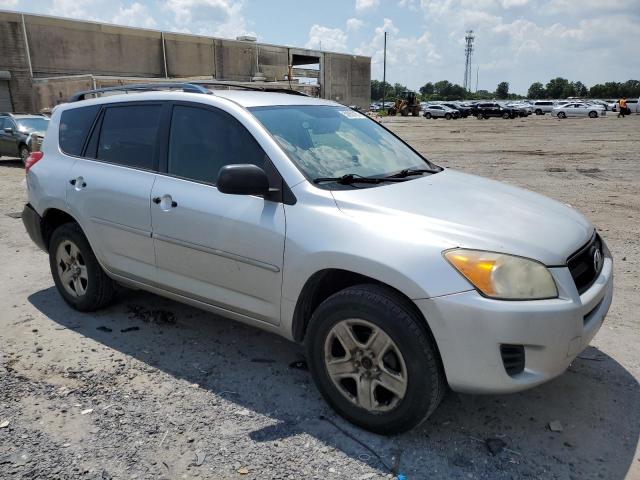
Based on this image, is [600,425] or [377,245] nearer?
[377,245]

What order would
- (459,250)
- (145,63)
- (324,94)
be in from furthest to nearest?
(324,94) → (145,63) → (459,250)

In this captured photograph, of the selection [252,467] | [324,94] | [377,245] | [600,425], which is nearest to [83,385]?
[252,467]

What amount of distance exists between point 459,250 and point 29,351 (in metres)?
3.20

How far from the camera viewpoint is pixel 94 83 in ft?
96.3

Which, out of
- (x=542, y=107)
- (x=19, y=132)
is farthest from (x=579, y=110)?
(x=19, y=132)

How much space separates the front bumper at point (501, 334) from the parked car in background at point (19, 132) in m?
15.0

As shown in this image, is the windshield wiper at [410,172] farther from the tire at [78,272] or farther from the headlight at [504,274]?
the tire at [78,272]

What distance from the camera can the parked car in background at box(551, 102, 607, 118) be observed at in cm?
4591

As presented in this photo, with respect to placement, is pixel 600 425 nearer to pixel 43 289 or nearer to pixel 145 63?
pixel 43 289

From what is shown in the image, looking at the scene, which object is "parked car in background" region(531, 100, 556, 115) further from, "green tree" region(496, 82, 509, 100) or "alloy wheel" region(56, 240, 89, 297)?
"green tree" region(496, 82, 509, 100)

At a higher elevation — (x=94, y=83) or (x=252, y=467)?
(x=94, y=83)

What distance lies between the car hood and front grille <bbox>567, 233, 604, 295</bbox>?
0.15 ft

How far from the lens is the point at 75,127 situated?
451cm

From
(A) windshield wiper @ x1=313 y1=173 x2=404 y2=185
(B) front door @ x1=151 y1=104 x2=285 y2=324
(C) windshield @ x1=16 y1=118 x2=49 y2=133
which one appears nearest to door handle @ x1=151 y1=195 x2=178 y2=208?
(B) front door @ x1=151 y1=104 x2=285 y2=324
